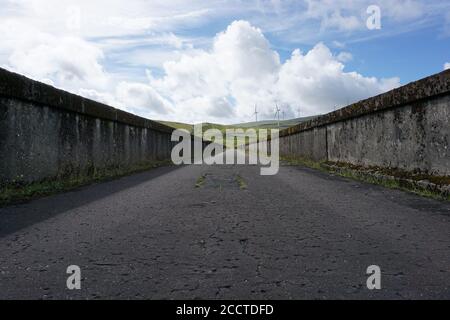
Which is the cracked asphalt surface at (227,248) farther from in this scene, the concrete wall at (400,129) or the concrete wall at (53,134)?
the concrete wall at (53,134)

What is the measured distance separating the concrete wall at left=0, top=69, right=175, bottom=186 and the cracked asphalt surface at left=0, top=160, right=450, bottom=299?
4.74ft

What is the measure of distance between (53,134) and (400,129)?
6212mm

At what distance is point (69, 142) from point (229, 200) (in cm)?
426

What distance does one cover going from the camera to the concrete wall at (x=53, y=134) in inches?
227

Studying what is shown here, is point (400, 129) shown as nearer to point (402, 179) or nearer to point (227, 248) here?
point (402, 179)

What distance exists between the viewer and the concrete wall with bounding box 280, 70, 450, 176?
214 inches

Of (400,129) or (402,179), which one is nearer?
(402,179)

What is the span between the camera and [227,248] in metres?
2.75

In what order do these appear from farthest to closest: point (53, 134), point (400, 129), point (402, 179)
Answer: point (53, 134)
point (400, 129)
point (402, 179)

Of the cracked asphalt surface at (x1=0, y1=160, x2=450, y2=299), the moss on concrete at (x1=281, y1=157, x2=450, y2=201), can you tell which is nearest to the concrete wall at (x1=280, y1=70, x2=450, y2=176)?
the moss on concrete at (x1=281, y1=157, x2=450, y2=201)

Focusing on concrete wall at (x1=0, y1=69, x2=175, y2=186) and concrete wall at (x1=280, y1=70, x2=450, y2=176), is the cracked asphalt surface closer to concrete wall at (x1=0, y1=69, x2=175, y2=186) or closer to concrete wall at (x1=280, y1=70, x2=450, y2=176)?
concrete wall at (x1=280, y1=70, x2=450, y2=176)

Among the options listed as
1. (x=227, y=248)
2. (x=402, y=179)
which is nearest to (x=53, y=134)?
(x=227, y=248)
